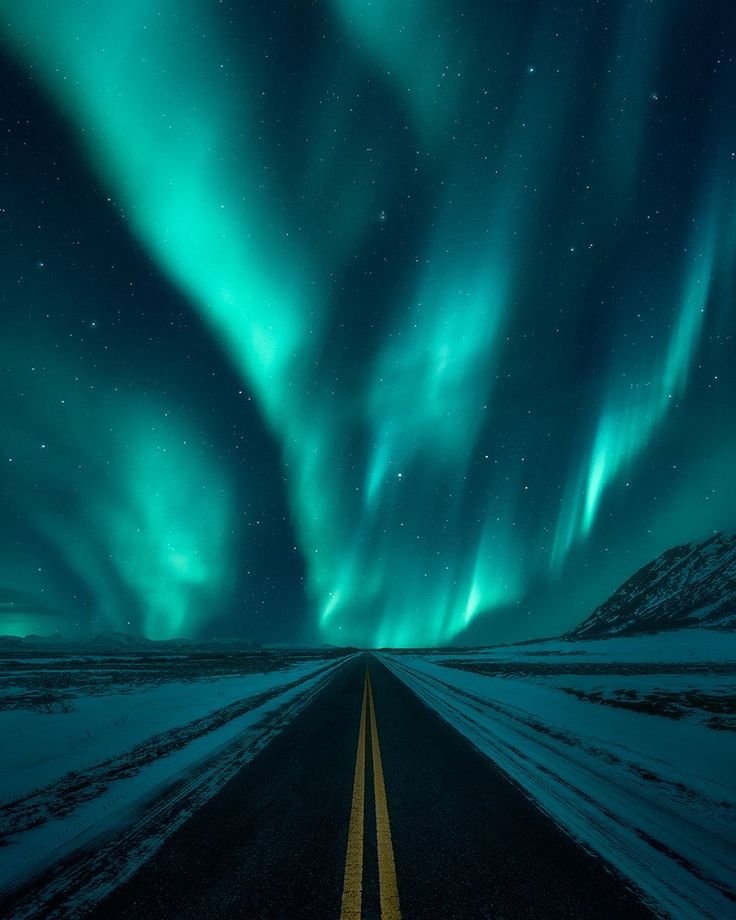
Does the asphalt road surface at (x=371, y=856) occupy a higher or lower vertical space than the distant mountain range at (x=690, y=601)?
lower

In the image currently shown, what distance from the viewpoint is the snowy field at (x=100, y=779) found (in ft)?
10.9

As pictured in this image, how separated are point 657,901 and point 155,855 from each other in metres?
3.78

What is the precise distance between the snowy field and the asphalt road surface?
13.2 inches

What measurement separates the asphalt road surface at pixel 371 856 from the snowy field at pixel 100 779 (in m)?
0.34


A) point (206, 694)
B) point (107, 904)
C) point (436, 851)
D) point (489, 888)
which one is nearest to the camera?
point (107, 904)

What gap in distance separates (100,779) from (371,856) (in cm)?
434

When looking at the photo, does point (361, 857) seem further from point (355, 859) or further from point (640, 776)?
point (640, 776)

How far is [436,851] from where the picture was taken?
144 inches

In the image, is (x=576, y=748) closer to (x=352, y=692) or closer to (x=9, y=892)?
(x=9, y=892)

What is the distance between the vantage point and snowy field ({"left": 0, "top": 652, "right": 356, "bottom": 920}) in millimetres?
3330

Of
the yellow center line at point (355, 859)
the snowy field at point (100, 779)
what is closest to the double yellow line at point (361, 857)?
the yellow center line at point (355, 859)

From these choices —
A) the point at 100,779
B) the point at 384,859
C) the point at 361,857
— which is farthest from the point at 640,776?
the point at 100,779

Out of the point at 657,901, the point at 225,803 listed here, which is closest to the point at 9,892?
the point at 225,803

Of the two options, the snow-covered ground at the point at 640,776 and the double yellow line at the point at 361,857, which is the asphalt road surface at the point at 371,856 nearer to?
the double yellow line at the point at 361,857
